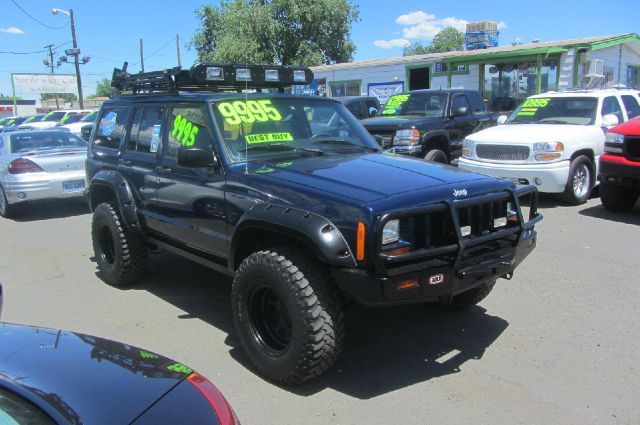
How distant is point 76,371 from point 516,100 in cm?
2062

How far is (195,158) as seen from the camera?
3986mm

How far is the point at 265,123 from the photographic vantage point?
443 cm

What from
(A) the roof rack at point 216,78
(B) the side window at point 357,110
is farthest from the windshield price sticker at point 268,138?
(B) the side window at point 357,110

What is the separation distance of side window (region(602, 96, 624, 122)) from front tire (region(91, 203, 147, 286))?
26.1ft

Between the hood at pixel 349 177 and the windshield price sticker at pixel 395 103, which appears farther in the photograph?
the windshield price sticker at pixel 395 103

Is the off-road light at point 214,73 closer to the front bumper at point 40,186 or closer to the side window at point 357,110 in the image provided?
the front bumper at point 40,186

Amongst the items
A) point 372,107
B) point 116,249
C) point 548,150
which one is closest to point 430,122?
point 548,150

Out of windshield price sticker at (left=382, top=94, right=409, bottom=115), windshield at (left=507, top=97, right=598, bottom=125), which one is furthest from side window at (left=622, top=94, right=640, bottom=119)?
windshield price sticker at (left=382, top=94, right=409, bottom=115)

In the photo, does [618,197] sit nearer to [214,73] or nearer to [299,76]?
[299,76]

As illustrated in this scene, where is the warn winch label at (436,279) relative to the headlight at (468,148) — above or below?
below

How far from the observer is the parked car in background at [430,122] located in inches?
392

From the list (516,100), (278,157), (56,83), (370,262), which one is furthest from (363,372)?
(56,83)

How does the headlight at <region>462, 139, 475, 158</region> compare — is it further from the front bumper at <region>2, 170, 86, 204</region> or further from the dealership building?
the dealership building

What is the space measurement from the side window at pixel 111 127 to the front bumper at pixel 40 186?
396 cm
